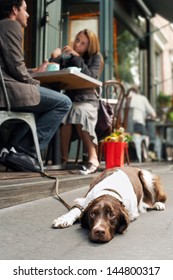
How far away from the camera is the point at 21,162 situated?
380cm

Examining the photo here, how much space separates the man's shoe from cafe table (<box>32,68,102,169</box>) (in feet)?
2.68

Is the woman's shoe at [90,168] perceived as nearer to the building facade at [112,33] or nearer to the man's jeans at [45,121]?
the man's jeans at [45,121]

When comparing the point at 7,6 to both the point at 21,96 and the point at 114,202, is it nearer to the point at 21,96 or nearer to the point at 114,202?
the point at 21,96

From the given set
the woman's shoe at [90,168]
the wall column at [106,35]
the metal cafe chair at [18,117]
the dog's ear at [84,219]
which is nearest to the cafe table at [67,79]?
the metal cafe chair at [18,117]

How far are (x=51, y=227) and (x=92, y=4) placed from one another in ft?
19.9

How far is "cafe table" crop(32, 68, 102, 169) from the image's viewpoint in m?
4.14

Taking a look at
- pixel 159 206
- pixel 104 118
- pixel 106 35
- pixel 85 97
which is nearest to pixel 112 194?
pixel 159 206

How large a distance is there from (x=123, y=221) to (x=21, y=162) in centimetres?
159

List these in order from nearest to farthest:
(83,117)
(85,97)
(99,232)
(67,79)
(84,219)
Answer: (99,232) → (84,219) → (67,79) → (83,117) → (85,97)

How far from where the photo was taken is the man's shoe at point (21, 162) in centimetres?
375

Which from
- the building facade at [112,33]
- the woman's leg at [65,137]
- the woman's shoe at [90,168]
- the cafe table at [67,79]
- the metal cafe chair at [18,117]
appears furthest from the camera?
the building facade at [112,33]

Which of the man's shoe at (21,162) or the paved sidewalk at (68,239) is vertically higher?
the man's shoe at (21,162)

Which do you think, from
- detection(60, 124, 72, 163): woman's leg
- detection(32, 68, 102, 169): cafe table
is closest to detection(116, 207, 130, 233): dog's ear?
detection(32, 68, 102, 169): cafe table

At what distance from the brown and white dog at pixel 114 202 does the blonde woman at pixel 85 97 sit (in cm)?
128
